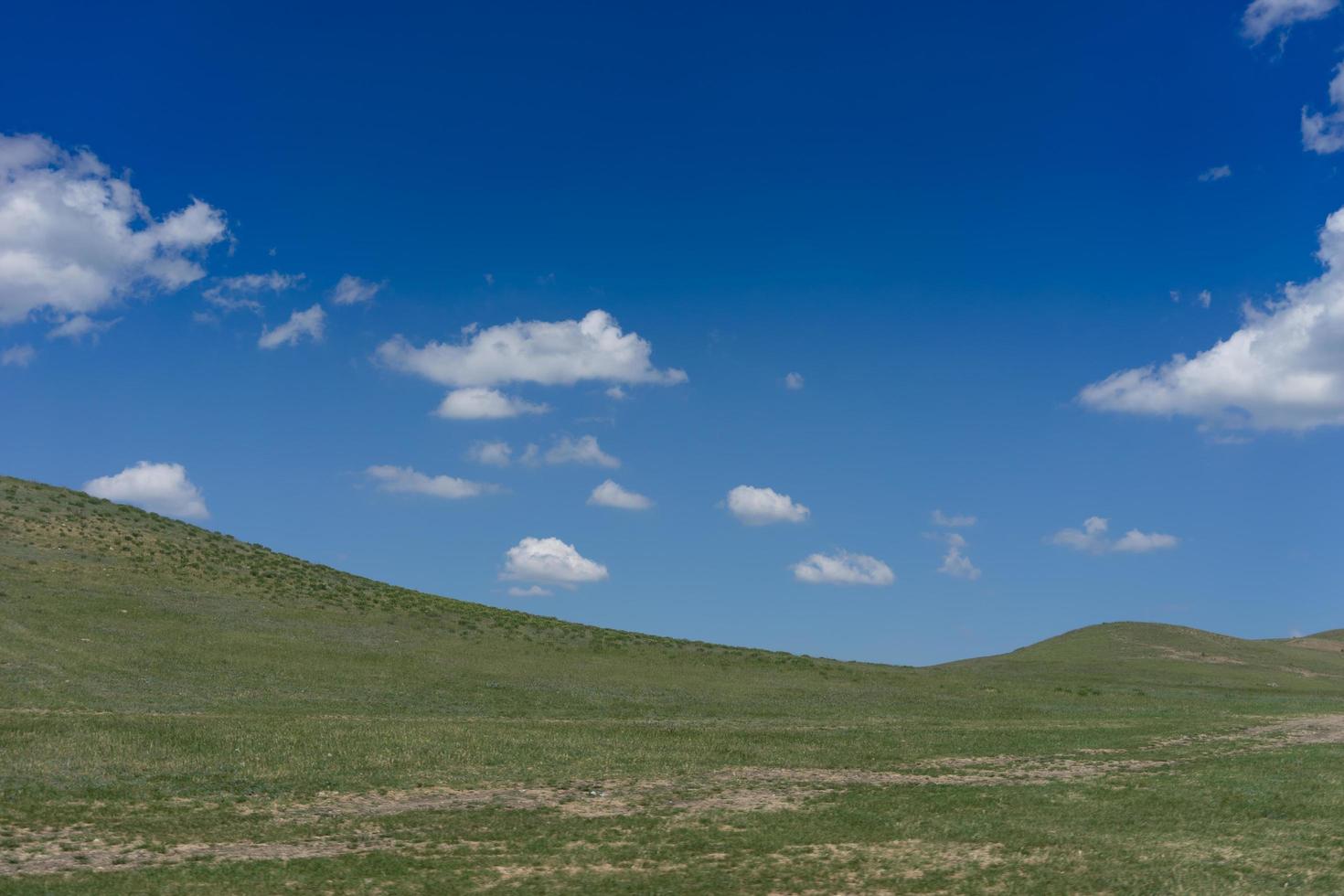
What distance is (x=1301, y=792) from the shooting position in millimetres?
30641

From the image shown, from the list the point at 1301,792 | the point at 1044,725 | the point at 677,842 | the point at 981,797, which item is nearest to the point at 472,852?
the point at 677,842

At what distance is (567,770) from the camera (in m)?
→ 33.8

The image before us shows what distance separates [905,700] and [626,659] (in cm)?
2268

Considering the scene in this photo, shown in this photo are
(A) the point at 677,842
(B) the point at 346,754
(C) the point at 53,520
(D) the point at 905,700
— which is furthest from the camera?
(C) the point at 53,520

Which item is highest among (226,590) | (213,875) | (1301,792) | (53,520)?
(53,520)

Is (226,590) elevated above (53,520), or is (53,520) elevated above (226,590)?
(53,520)

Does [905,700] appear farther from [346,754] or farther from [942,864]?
[942,864]

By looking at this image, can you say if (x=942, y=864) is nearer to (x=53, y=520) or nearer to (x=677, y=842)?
(x=677, y=842)

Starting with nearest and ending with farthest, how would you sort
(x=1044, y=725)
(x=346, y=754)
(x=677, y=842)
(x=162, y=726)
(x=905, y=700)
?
(x=677, y=842) < (x=346, y=754) < (x=162, y=726) < (x=1044, y=725) < (x=905, y=700)

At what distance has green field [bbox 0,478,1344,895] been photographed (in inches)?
866

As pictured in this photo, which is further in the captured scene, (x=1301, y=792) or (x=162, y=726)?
(x=162, y=726)

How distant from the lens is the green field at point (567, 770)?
22.0 m

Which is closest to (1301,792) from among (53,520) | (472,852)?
(472,852)

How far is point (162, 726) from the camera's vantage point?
37938 mm
